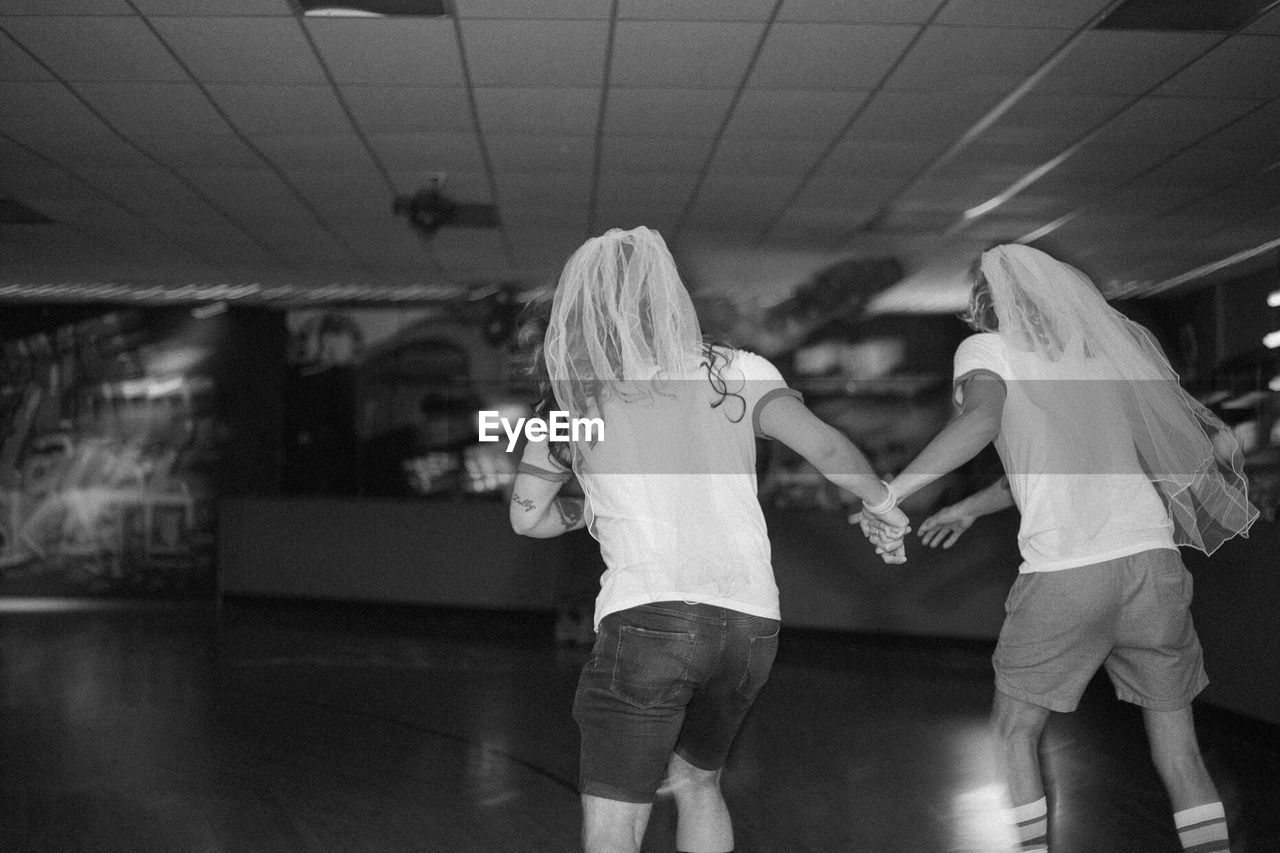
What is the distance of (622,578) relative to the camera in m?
1.64

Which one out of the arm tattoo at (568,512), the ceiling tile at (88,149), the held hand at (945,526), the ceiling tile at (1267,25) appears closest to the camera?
the arm tattoo at (568,512)

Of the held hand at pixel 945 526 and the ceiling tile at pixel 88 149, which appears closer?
the held hand at pixel 945 526

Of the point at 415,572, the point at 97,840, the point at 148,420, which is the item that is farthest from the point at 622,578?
the point at 148,420

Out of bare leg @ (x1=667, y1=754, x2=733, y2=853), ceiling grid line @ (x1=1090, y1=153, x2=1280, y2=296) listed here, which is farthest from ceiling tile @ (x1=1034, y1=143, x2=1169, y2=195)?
bare leg @ (x1=667, y1=754, x2=733, y2=853)

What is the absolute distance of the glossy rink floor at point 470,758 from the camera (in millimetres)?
2656

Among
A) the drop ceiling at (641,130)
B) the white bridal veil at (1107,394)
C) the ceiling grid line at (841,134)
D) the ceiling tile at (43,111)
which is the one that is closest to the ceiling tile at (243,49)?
the drop ceiling at (641,130)

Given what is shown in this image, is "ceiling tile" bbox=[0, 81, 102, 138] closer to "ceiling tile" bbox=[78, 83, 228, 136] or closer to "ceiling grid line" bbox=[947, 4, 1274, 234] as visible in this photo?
"ceiling tile" bbox=[78, 83, 228, 136]

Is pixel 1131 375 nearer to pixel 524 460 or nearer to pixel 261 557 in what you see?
pixel 524 460

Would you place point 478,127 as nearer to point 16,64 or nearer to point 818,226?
point 16,64

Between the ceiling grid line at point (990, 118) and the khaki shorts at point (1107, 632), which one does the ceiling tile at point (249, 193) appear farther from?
the khaki shorts at point (1107, 632)

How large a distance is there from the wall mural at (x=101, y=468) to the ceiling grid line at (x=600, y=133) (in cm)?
400

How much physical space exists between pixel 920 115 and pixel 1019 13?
3.32ft

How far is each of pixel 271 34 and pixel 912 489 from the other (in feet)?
9.70

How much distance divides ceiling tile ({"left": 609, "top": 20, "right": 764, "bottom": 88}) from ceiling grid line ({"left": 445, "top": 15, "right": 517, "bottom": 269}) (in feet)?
1.75
